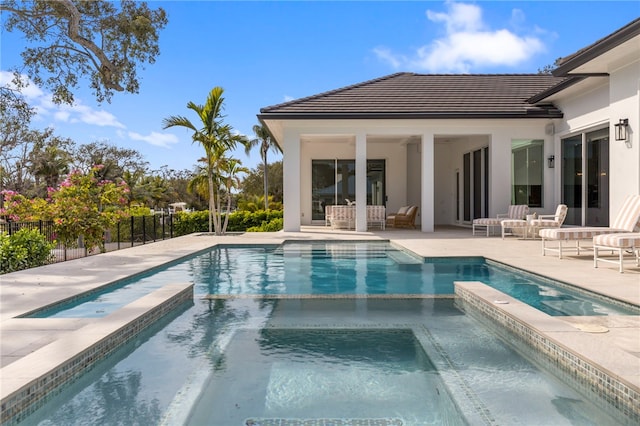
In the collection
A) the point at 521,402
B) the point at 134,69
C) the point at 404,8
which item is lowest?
the point at 521,402

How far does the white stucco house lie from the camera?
10102 mm

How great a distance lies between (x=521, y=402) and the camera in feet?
9.96

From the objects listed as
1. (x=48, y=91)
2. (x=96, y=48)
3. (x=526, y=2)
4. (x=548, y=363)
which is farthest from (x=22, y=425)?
(x=526, y=2)

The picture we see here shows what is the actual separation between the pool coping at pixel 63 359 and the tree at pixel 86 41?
10.9m

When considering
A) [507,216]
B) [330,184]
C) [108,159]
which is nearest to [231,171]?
[330,184]

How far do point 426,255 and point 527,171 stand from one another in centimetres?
762

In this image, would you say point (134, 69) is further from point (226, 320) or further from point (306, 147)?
point (226, 320)

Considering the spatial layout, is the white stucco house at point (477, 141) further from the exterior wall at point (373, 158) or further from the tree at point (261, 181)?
the tree at point (261, 181)

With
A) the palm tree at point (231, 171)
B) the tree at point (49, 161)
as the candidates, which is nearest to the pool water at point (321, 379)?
the palm tree at point (231, 171)

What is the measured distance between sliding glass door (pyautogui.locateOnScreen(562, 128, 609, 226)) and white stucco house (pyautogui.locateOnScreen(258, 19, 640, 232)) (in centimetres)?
3

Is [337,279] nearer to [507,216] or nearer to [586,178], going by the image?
[586,178]

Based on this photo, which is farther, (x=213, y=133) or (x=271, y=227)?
(x=271, y=227)

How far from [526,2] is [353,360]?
1665 centimetres

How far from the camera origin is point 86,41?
12820 millimetres
